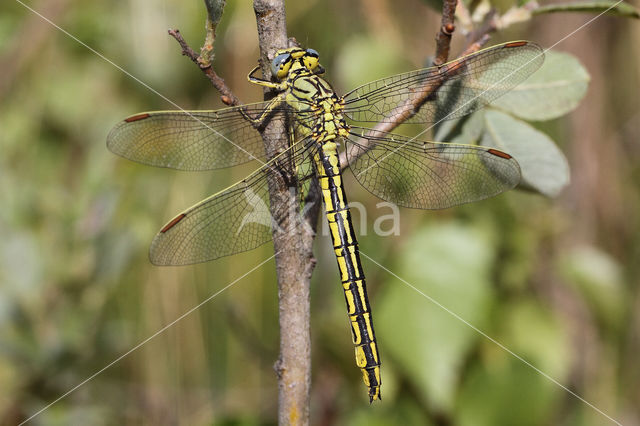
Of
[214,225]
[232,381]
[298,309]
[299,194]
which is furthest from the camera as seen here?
[232,381]

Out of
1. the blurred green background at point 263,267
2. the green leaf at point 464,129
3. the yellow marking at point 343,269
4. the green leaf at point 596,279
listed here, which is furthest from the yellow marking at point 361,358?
the green leaf at point 596,279

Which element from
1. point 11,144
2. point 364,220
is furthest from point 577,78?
point 11,144

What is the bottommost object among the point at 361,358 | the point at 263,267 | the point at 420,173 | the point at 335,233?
the point at 361,358

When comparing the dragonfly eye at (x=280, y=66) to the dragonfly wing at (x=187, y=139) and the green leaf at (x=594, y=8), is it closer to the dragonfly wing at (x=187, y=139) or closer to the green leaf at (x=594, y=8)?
the dragonfly wing at (x=187, y=139)

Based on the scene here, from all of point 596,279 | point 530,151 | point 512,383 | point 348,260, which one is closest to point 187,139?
point 348,260

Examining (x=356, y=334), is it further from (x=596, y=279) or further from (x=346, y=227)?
(x=596, y=279)

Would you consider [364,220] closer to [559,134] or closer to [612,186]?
[559,134]
